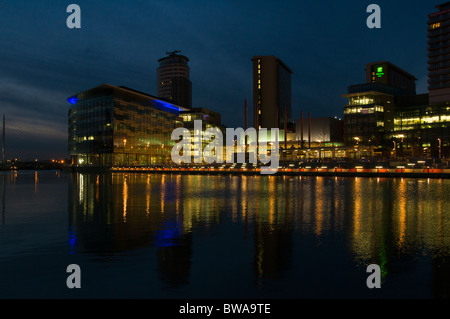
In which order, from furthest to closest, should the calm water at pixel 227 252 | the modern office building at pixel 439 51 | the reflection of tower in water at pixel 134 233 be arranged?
the modern office building at pixel 439 51 → the reflection of tower in water at pixel 134 233 → the calm water at pixel 227 252

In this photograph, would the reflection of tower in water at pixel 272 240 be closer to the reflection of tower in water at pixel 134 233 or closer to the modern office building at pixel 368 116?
the reflection of tower in water at pixel 134 233

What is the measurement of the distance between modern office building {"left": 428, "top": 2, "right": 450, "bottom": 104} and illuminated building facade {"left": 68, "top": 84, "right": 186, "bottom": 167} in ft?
410

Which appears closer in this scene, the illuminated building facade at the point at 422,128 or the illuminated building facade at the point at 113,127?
the illuminated building facade at the point at 113,127

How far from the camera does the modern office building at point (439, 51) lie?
16400 cm

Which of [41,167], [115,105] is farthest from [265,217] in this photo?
[41,167]

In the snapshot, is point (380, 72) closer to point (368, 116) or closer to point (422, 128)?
point (422, 128)

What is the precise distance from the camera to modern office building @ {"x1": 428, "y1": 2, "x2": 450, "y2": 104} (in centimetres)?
16400

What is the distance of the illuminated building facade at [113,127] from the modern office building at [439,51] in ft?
410

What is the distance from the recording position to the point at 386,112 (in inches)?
5546

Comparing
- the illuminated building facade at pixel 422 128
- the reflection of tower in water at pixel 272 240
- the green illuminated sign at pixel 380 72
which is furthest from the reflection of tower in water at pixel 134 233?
the green illuminated sign at pixel 380 72

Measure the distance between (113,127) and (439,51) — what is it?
150 meters

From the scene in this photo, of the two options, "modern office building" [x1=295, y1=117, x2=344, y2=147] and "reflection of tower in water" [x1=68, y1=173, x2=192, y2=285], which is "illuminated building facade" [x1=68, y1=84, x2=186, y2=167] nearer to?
"modern office building" [x1=295, y1=117, x2=344, y2=147]
